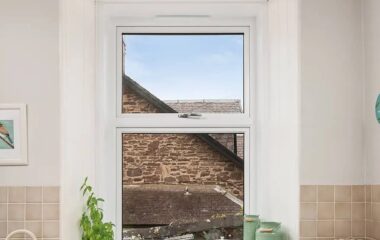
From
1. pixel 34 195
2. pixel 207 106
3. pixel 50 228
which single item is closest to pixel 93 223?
pixel 50 228

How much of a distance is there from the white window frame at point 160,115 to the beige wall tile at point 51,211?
1.52 feet

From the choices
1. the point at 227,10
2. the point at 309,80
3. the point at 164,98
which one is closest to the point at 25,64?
the point at 164,98

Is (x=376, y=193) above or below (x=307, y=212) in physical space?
above

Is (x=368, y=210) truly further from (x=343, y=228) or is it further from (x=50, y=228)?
(x=50, y=228)

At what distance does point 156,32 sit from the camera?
3494 millimetres

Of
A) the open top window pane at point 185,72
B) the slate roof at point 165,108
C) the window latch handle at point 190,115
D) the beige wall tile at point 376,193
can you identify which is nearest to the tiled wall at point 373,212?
the beige wall tile at point 376,193

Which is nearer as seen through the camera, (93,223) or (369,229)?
(369,229)

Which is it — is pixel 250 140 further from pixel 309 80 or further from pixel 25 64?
pixel 25 64

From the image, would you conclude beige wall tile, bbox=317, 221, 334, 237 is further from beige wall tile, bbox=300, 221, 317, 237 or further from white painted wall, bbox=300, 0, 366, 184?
white painted wall, bbox=300, 0, 366, 184

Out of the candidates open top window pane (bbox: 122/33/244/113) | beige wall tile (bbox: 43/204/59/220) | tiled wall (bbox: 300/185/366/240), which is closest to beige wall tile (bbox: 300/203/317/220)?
tiled wall (bbox: 300/185/366/240)

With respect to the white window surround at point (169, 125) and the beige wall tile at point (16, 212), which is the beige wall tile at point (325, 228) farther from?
the beige wall tile at point (16, 212)

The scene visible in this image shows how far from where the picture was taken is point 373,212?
291 centimetres

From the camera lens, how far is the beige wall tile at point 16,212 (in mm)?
2938

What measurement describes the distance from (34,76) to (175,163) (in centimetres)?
101
